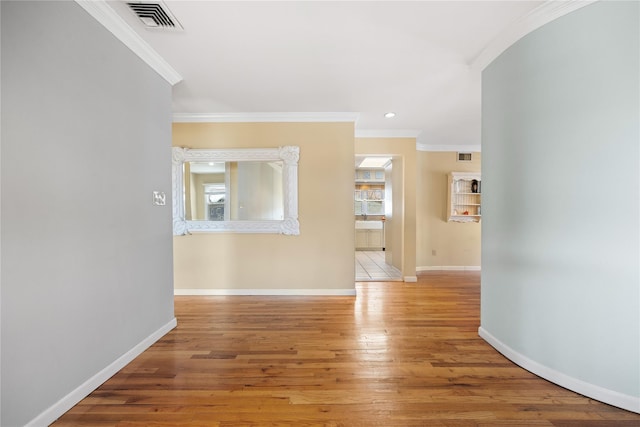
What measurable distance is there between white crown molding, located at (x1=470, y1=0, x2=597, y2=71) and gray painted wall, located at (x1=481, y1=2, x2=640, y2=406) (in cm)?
5

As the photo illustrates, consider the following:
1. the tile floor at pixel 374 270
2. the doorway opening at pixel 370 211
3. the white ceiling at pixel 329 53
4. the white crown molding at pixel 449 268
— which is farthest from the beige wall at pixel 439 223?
the white ceiling at pixel 329 53

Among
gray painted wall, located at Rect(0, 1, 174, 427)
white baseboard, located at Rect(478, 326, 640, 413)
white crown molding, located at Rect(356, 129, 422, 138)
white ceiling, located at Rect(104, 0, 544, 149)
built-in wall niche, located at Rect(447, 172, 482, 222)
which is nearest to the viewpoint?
gray painted wall, located at Rect(0, 1, 174, 427)

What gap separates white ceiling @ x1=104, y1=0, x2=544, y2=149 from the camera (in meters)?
1.78

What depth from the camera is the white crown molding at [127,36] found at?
170 centimetres

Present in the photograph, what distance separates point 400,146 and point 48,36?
4194 millimetres

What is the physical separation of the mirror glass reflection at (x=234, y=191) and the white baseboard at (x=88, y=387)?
1780 millimetres

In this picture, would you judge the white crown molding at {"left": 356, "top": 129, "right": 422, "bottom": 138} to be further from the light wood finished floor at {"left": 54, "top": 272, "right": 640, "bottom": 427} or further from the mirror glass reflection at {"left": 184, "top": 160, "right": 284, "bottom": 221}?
the light wood finished floor at {"left": 54, "top": 272, "right": 640, "bottom": 427}

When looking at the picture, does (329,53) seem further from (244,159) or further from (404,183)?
(404,183)

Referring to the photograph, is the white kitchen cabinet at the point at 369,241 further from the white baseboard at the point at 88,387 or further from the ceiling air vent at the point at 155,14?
the ceiling air vent at the point at 155,14

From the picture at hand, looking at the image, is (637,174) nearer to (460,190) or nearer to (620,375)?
(620,375)

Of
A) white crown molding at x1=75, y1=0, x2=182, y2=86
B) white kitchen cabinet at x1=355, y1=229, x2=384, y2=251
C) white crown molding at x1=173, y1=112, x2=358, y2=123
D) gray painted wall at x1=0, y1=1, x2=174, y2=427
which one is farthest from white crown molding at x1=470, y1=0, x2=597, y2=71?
white kitchen cabinet at x1=355, y1=229, x2=384, y2=251

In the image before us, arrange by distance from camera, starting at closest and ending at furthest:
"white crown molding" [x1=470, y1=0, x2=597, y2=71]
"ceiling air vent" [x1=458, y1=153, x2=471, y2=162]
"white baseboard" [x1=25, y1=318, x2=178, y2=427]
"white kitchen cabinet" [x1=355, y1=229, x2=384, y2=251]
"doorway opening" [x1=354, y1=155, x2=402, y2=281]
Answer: "white baseboard" [x1=25, y1=318, x2=178, y2=427], "white crown molding" [x1=470, y1=0, x2=597, y2=71], "ceiling air vent" [x1=458, y1=153, x2=471, y2=162], "doorway opening" [x1=354, y1=155, x2=402, y2=281], "white kitchen cabinet" [x1=355, y1=229, x2=384, y2=251]

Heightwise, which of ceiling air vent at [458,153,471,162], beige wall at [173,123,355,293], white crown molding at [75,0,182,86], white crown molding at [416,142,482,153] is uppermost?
white crown molding at [75,0,182,86]

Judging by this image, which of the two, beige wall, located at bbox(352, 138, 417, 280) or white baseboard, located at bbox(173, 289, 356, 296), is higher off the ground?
beige wall, located at bbox(352, 138, 417, 280)
